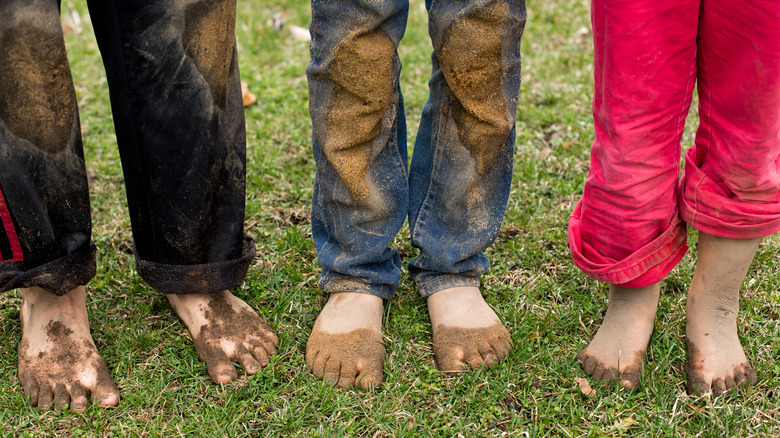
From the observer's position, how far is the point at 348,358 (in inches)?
66.9

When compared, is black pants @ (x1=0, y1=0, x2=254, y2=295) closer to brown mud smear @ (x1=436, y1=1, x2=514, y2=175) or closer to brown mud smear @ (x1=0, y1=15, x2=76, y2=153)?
brown mud smear @ (x1=0, y1=15, x2=76, y2=153)

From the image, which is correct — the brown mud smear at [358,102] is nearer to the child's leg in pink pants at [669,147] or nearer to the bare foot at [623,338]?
the child's leg in pink pants at [669,147]

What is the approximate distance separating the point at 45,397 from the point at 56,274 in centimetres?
30

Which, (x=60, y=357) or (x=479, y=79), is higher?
(x=479, y=79)

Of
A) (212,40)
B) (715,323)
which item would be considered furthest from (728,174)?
(212,40)

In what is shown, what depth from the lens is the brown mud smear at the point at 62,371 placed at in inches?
62.9

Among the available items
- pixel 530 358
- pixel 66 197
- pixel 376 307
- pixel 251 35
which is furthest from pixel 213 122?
pixel 251 35

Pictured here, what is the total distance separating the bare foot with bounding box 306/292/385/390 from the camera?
1677 mm

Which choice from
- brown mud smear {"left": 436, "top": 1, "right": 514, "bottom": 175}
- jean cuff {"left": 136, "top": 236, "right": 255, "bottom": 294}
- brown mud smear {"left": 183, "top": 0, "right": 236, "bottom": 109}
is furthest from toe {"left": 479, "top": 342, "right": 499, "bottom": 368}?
brown mud smear {"left": 183, "top": 0, "right": 236, "bottom": 109}

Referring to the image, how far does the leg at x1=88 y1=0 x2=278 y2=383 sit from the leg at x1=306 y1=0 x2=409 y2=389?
0.64 ft

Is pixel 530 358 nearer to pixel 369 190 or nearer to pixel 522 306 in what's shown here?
pixel 522 306

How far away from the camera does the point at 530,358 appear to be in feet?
5.69

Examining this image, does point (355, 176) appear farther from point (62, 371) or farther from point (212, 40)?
point (62, 371)

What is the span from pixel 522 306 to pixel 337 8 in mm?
981
